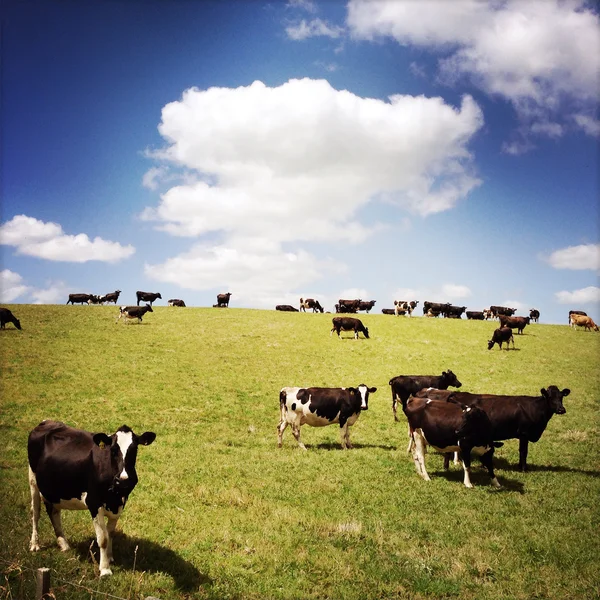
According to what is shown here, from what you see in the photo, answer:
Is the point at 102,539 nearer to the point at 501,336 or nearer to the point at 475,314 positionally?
the point at 501,336

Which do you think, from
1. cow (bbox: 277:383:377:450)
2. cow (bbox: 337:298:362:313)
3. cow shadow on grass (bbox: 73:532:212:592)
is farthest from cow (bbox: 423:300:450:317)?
cow shadow on grass (bbox: 73:532:212:592)

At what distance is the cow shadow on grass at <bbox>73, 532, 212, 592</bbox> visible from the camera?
7801 mm

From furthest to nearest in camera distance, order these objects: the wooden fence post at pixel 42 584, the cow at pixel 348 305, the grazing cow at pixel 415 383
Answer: the cow at pixel 348 305 < the grazing cow at pixel 415 383 < the wooden fence post at pixel 42 584

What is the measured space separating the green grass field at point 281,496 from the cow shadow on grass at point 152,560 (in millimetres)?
37

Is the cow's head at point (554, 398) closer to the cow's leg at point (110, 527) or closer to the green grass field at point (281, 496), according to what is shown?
the green grass field at point (281, 496)

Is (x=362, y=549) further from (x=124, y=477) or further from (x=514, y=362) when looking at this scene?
(x=514, y=362)

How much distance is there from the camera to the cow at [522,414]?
14.9m

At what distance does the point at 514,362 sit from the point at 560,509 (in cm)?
2490

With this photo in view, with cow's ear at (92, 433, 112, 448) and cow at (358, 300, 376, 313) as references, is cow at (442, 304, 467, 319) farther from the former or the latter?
cow's ear at (92, 433, 112, 448)

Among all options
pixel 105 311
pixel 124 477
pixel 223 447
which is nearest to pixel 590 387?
pixel 223 447

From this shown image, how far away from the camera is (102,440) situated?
26.1ft

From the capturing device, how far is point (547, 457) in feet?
53.8

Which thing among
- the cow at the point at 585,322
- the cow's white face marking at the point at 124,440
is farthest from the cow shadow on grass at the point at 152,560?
the cow at the point at 585,322

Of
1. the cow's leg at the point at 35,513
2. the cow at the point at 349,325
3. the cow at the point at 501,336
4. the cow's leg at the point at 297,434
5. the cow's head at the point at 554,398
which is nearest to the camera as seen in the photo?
the cow's leg at the point at 35,513
